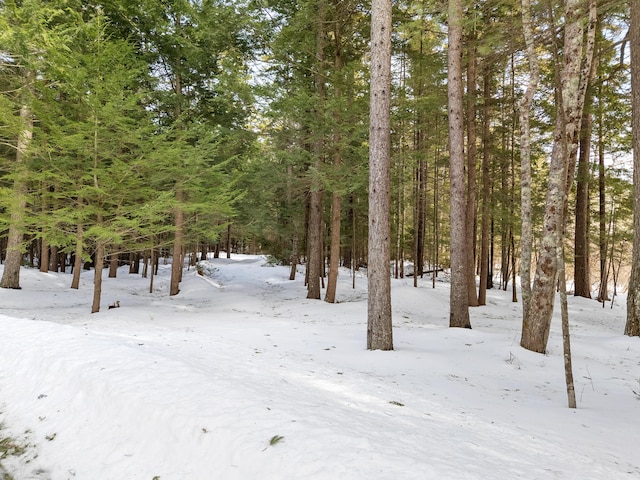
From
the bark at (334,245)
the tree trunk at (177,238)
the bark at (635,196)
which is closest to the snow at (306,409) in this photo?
the bark at (635,196)

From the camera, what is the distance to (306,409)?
10.3 feet

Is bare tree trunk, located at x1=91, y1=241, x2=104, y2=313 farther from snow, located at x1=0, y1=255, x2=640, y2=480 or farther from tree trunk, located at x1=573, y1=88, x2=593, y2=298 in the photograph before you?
tree trunk, located at x1=573, y1=88, x2=593, y2=298

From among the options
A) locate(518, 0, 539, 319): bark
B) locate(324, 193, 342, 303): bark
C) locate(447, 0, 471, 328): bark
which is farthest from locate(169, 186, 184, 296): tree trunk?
locate(518, 0, 539, 319): bark

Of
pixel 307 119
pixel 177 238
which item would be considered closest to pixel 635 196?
pixel 307 119

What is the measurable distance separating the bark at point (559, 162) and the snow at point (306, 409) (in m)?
0.68

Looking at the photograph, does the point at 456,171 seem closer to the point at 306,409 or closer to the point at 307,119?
the point at 307,119

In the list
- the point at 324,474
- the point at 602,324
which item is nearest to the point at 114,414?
the point at 324,474

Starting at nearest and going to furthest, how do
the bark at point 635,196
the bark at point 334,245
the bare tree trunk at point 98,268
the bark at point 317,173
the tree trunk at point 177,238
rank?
1. the bark at point 635,196
2. the bare tree trunk at point 98,268
3. the bark at point 317,173
4. the tree trunk at point 177,238
5. the bark at point 334,245

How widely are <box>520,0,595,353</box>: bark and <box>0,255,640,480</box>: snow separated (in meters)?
0.68

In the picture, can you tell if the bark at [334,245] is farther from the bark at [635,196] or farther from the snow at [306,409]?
the bark at [635,196]

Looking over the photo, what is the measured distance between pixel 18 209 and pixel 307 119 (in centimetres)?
855

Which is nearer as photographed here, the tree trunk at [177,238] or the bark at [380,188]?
the bark at [380,188]

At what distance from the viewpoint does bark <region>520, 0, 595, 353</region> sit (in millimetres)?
6102

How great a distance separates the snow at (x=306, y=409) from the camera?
250cm
